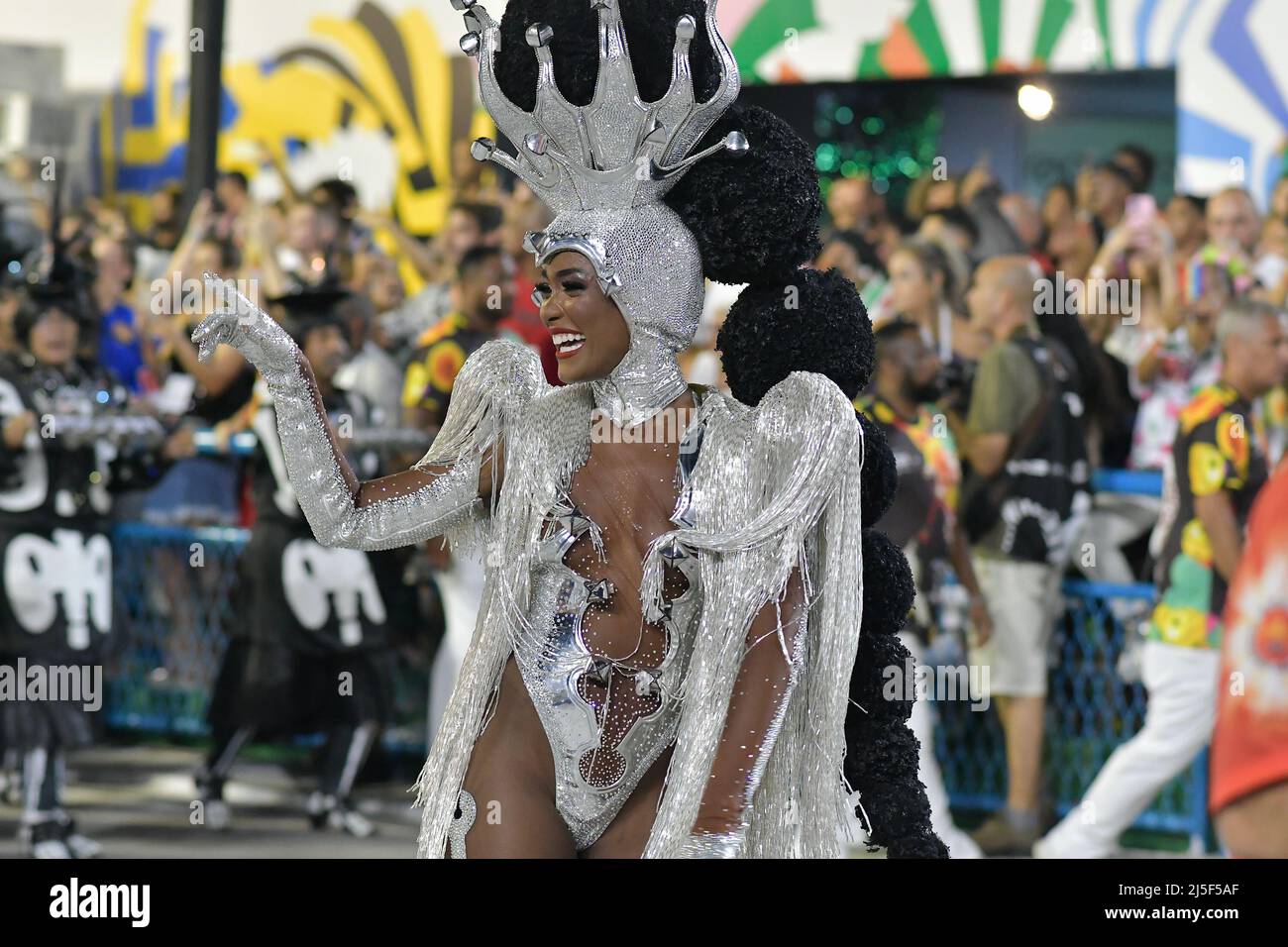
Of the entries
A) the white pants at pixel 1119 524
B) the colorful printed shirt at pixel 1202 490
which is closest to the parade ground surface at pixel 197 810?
the colorful printed shirt at pixel 1202 490

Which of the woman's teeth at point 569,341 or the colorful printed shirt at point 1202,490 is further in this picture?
the colorful printed shirt at point 1202,490

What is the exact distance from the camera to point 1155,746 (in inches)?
227

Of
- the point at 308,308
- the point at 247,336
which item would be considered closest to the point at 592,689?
the point at 247,336

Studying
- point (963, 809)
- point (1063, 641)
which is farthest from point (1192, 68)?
point (963, 809)

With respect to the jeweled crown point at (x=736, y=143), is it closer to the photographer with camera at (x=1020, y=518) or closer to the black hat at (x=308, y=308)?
the photographer with camera at (x=1020, y=518)

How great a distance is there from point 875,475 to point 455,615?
351 cm

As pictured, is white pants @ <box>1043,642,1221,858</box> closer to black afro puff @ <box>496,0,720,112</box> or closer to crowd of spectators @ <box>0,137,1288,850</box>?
crowd of spectators @ <box>0,137,1288,850</box>

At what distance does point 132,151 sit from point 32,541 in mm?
3748

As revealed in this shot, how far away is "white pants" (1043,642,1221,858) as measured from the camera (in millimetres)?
5734

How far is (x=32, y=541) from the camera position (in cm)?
615

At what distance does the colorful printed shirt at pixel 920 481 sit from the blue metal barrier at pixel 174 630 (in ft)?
6.84

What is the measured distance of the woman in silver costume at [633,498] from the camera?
289 centimetres

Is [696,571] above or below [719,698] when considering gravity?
above

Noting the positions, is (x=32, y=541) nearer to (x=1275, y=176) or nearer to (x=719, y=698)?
(x=719, y=698)
